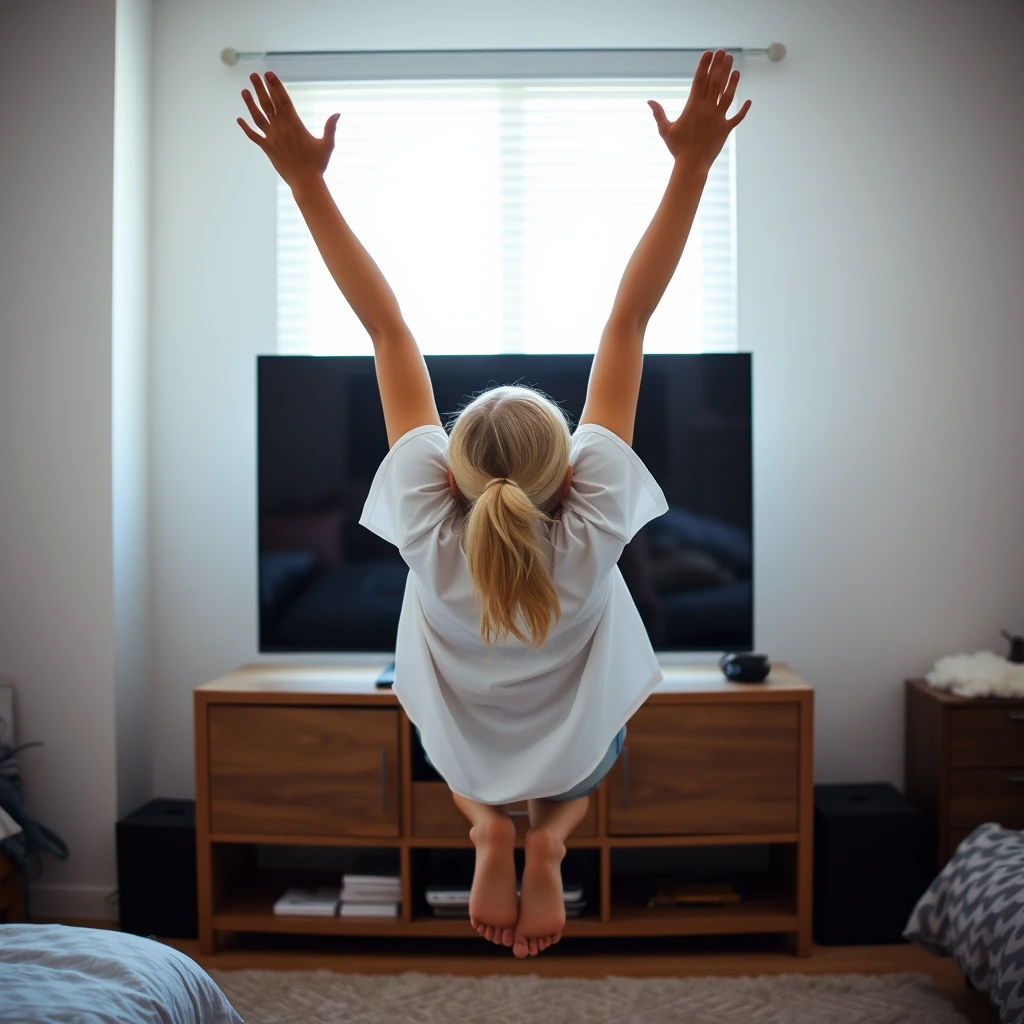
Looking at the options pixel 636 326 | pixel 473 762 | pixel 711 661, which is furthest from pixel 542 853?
pixel 711 661

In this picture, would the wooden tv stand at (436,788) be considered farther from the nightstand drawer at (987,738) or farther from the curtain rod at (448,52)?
the curtain rod at (448,52)

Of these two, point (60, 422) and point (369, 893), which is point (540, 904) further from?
point (60, 422)

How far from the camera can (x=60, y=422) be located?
127 inches

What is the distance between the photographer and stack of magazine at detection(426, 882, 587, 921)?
2.95 metres

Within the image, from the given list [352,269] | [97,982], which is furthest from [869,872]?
[352,269]

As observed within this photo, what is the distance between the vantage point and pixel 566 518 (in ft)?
5.14

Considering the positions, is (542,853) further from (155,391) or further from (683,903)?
(155,391)

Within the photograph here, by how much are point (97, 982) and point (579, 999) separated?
1510mm

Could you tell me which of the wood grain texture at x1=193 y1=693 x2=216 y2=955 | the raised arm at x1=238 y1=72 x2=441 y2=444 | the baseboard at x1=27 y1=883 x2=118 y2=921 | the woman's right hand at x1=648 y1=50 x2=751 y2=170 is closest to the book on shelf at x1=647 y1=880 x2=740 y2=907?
the wood grain texture at x1=193 y1=693 x2=216 y2=955

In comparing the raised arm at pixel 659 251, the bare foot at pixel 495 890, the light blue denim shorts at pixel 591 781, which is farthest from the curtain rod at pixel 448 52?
the bare foot at pixel 495 890

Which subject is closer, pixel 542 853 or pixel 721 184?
pixel 542 853

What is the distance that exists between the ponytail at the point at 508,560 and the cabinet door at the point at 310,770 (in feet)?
5.02

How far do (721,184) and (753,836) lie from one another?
2.13 m

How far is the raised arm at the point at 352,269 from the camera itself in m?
1.67
